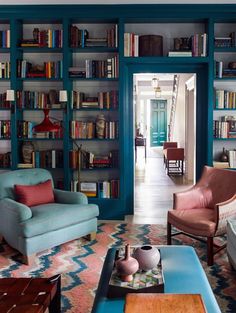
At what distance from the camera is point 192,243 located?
426cm

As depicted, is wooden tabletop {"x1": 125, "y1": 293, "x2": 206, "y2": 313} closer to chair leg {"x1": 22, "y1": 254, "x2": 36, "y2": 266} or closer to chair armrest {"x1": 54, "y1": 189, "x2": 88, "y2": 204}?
chair leg {"x1": 22, "y1": 254, "x2": 36, "y2": 266}

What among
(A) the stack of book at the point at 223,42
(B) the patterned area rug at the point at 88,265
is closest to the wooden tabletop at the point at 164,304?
(B) the patterned area rug at the point at 88,265

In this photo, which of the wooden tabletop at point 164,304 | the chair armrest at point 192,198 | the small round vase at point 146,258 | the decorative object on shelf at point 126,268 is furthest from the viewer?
the chair armrest at point 192,198

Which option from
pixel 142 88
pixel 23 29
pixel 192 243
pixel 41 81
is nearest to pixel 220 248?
pixel 192 243

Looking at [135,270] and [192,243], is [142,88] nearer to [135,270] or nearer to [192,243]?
[192,243]

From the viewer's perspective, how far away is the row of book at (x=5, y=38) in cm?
545

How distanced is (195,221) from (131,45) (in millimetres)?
2791

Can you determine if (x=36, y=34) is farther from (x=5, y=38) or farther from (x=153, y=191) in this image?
(x=153, y=191)

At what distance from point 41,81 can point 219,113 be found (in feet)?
8.98

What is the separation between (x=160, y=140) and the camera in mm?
17781

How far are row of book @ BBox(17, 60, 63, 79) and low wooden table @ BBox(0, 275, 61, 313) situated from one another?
358 centimetres

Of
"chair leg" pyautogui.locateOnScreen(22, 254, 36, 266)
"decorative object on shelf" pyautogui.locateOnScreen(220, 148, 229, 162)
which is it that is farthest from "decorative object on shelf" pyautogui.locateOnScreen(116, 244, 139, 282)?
"decorative object on shelf" pyautogui.locateOnScreen(220, 148, 229, 162)

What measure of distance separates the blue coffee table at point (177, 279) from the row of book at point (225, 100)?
3065 millimetres

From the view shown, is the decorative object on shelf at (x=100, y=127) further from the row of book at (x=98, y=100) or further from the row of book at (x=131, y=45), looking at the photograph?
the row of book at (x=131, y=45)
